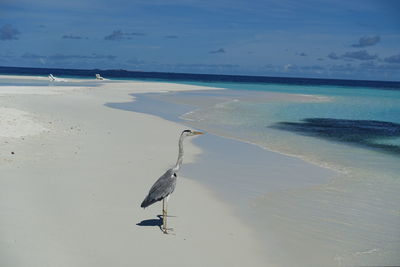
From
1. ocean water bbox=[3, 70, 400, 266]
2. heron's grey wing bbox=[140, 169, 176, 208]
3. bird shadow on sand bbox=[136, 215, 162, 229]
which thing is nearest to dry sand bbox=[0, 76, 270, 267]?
bird shadow on sand bbox=[136, 215, 162, 229]

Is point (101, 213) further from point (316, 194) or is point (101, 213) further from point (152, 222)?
point (316, 194)

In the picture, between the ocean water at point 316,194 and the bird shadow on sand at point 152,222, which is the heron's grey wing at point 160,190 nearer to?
the bird shadow on sand at point 152,222

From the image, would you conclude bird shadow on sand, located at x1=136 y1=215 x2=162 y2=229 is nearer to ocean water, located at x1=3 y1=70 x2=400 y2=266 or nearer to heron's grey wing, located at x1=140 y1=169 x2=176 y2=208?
heron's grey wing, located at x1=140 y1=169 x2=176 y2=208

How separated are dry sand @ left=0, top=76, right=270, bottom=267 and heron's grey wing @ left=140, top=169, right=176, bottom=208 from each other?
420mm

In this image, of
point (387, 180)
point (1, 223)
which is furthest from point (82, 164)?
point (387, 180)

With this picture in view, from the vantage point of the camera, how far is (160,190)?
710 cm

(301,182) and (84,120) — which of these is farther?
(84,120)

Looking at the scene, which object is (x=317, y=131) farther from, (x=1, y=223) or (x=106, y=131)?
(x=1, y=223)

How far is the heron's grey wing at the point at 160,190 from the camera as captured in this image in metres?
7.05

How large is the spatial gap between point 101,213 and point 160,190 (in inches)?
44.5

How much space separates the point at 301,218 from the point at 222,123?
48.9 ft

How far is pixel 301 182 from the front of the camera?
10.8 meters

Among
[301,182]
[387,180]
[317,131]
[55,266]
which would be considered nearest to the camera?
[55,266]

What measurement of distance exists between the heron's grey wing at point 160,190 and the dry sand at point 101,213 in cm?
42
